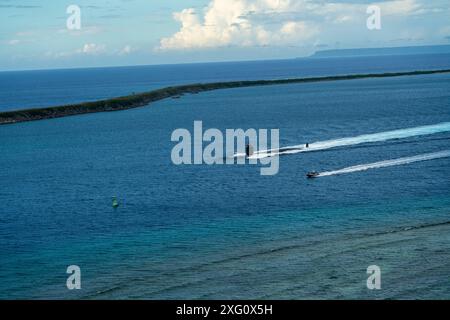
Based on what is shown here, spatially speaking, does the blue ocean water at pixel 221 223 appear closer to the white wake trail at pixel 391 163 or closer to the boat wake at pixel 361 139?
the white wake trail at pixel 391 163

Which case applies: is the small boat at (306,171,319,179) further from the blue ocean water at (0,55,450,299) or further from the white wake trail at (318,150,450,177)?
the blue ocean water at (0,55,450,299)

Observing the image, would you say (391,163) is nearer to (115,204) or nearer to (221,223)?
(221,223)

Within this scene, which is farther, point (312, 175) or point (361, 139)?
point (361, 139)

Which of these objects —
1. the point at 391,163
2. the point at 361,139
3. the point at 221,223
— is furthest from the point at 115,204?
the point at 361,139

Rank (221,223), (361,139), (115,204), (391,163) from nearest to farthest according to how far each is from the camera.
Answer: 1. (221,223)
2. (115,204)
3. (391,163)
4. (361,139)

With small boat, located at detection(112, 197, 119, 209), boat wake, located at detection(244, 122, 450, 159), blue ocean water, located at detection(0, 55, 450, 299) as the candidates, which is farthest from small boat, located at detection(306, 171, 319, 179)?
small boat, located at detection(112, 197, 119, 209)

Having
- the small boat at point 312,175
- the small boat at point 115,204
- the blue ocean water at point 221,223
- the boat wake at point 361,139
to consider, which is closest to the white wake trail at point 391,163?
the small boat at point 312,175

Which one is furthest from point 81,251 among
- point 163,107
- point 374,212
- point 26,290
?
point 163,107

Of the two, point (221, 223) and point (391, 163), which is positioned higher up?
point (391, 163)

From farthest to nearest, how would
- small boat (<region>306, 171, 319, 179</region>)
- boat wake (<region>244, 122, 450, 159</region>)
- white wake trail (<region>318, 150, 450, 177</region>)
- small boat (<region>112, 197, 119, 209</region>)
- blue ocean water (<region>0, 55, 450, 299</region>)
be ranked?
boat wake (<region>244, 122, 450, 159</region>) → white wake trail (<region>318, 150, 450, 177</region>) → small boat (<region>306, 171, 319, 179</region>) → small boat (<region>112, 197, 119, 209</region>) → blue ocean water (<region>0, 55, 450, 299</region>)
